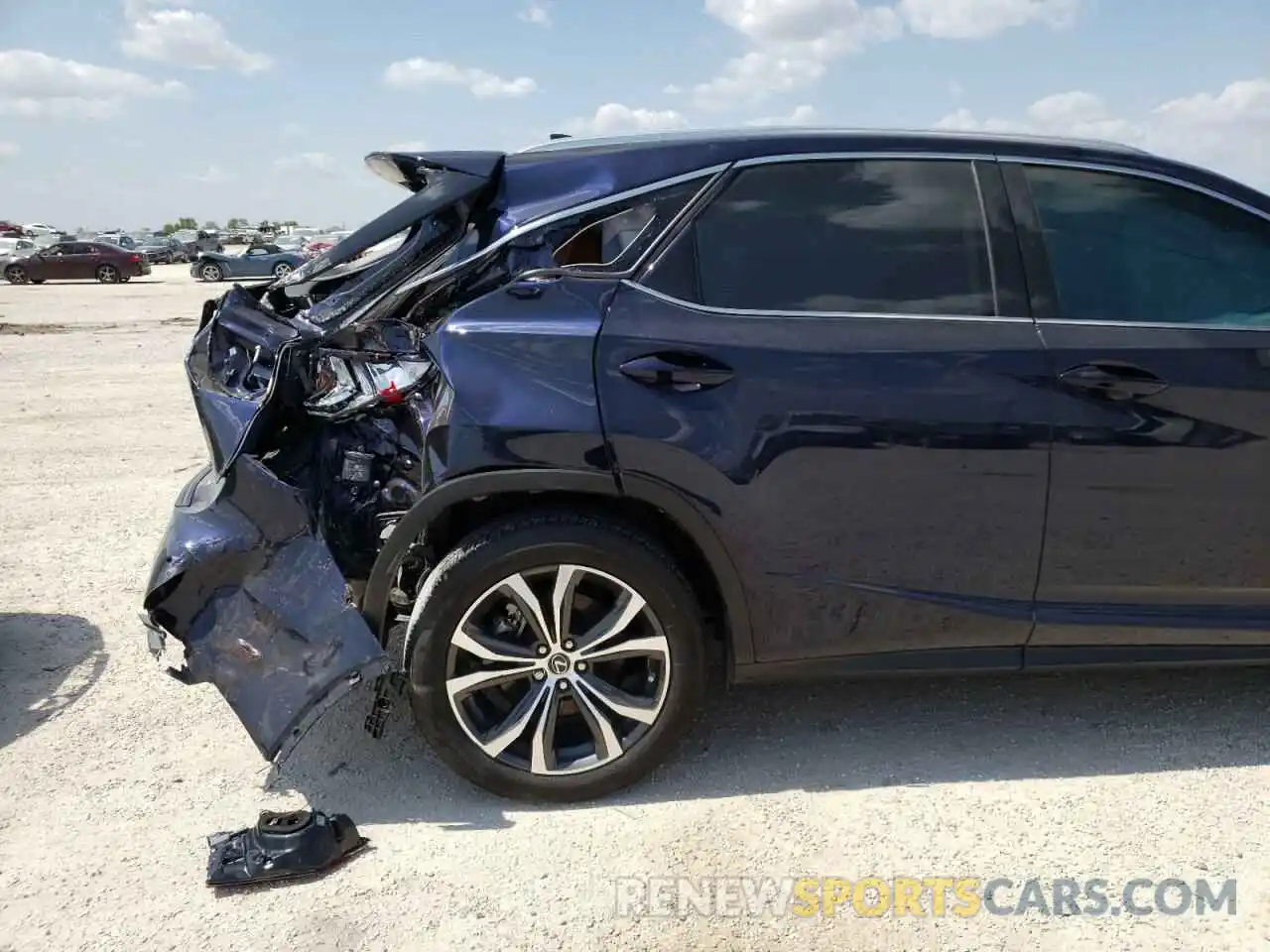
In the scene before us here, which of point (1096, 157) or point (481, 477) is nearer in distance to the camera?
point (481, 477)

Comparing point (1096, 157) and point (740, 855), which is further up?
point (1096, 157)

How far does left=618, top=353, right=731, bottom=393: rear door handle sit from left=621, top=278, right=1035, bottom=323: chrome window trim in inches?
6.9

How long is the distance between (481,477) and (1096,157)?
2101 millimetres

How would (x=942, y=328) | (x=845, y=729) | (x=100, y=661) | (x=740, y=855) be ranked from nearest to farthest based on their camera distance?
(x=740, y=855), (x=942, y=328), (x=845, y=729), (x=100, y=661)

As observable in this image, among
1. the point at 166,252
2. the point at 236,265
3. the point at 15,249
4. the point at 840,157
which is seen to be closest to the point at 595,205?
the point at 840,157

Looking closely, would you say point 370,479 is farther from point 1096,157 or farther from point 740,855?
point 1096,157

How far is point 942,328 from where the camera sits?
301cm

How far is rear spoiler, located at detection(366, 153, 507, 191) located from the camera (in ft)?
10.4

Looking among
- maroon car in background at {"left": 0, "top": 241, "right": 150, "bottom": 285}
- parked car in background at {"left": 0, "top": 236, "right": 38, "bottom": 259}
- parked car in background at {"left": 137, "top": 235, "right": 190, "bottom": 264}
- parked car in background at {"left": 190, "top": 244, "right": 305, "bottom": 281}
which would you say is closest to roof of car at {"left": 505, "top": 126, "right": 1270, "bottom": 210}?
parked car in background at {"left": 190, "top": 244, "right": 305, "bottom": 281}

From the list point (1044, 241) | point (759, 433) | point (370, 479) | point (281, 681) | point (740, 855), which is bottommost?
point (740, 855)

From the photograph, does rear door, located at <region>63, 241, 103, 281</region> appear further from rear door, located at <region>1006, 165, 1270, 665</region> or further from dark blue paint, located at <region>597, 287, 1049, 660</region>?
rear door, located at <region>1006, 165, 1270, 665</region>

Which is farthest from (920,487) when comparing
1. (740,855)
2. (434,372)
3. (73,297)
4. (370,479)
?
(73,297)

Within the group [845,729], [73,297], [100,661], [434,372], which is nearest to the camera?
[434,372]

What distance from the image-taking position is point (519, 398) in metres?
2.93
